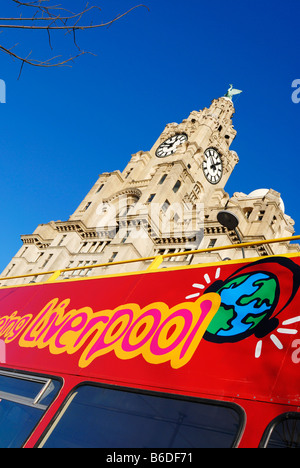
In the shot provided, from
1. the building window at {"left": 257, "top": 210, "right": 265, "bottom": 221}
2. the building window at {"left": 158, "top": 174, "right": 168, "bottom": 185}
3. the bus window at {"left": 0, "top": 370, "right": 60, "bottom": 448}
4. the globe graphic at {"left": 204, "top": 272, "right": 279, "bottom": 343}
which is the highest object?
the building window at {"left": 158, "top": 174, "right": 168, "bottom": 185}

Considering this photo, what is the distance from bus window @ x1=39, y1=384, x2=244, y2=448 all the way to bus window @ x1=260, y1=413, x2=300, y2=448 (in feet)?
1.02

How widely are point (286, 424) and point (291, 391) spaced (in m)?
0.35

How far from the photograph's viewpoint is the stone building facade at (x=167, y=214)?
37562 mm

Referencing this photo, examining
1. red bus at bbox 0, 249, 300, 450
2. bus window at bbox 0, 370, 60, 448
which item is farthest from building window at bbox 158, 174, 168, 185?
bus window at bbox 0, 370, 60, 448

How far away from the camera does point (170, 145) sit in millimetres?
61062

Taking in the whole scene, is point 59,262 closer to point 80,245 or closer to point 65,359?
point 80,245

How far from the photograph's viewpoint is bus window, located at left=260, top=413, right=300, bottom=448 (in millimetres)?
3645

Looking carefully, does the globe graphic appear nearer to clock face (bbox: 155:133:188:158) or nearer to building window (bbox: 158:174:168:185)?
building window (bbox: 158:174:168:185)

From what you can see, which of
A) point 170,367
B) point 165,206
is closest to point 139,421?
point 170,367

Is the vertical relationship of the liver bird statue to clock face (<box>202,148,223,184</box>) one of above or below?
above

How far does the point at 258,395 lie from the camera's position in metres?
4.15

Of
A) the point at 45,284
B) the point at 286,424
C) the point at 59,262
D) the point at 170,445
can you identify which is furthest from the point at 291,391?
the point at 59,262

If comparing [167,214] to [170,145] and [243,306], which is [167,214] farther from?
[243,306]

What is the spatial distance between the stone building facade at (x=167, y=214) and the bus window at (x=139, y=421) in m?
25.8
